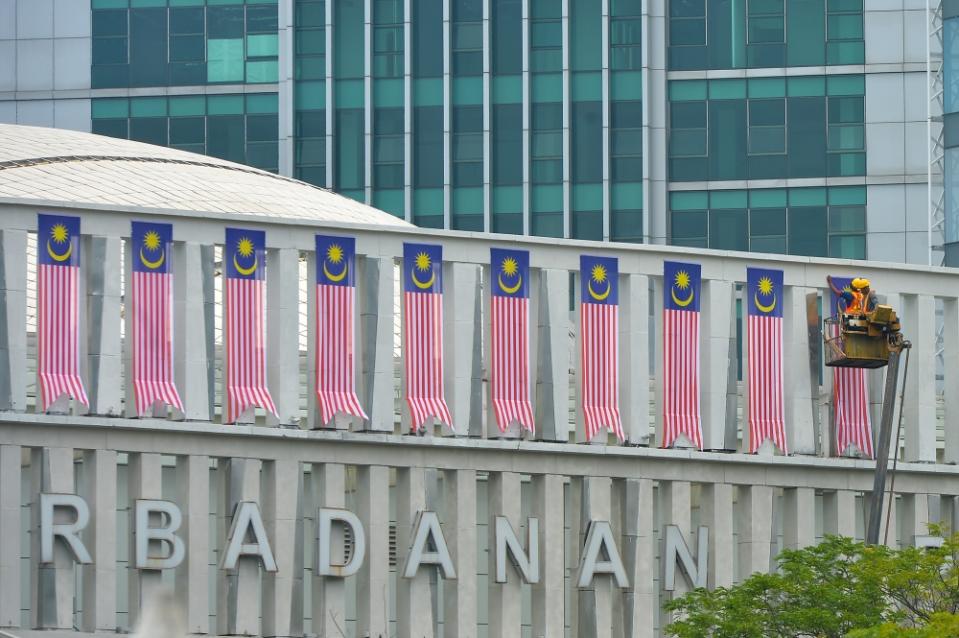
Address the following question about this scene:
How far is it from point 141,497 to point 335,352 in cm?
482

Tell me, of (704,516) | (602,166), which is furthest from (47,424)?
(602,166)

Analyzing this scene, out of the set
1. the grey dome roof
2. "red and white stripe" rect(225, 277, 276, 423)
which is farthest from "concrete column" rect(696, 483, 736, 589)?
the grey dome roof

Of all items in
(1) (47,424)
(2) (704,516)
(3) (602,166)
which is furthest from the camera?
(3) (602,166)

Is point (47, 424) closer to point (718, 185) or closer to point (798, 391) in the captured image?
point (798, 391)

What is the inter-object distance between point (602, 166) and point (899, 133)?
32.4 feet

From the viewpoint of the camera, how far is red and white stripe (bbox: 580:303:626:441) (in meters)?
53.7

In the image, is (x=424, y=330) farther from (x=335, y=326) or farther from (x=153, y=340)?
(x=153, y=340)

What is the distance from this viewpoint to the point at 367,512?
5169 cm

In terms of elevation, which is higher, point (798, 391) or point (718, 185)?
point (718, 185)

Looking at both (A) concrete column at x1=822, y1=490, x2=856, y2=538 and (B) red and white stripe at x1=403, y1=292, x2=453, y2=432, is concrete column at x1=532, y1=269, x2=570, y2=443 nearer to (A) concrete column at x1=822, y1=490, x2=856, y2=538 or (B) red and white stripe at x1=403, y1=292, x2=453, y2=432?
(B) red and white stripe at x1=403, y1=292, x2=453, y2=432

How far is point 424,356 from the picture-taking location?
52.8 m

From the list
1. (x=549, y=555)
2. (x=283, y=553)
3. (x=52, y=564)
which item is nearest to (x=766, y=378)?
(x=549, y=555)

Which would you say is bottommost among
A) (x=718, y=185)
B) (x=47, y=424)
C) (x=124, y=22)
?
(x=47, y=424)

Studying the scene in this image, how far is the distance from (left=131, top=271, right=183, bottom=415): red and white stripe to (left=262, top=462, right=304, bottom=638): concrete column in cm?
233
